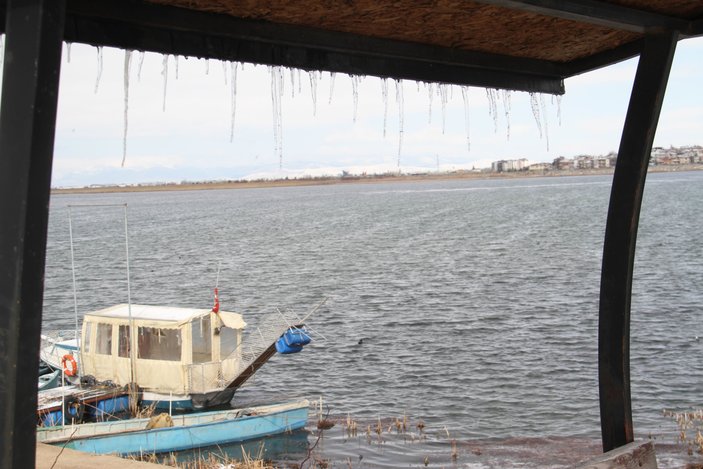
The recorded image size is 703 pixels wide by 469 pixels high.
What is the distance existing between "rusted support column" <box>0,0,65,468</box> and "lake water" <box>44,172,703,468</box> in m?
15.1

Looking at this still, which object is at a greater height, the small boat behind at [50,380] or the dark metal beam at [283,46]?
the dark metal beam at [283,46]

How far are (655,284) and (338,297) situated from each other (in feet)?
51.5

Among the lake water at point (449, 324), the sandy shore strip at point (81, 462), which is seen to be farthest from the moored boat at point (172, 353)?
the sandy shore strip at point (81, 462)

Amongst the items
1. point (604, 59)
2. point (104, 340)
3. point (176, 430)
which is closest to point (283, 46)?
point (604, 59)

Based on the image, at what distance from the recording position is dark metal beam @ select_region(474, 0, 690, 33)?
455 centimetres

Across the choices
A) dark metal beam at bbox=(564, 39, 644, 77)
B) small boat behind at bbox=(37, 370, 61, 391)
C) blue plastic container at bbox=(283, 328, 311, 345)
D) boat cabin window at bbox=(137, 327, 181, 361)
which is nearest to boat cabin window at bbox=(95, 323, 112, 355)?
boat cabin window at bbox=(137, 327, 181, 361)

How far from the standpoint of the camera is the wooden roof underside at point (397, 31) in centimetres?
461

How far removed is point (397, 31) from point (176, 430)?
14283mm

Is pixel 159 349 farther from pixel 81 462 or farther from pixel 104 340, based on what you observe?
pixel 81 462

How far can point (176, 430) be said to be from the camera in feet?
58.2

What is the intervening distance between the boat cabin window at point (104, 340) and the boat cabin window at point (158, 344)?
0.96 meters

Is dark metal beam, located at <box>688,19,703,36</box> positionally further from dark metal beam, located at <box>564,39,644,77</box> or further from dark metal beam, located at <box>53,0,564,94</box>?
dark metal beam, located at <box>53,0,564,94</box>

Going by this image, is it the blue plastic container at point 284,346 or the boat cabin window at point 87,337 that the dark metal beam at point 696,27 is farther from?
the boat cabin window at point 87,337

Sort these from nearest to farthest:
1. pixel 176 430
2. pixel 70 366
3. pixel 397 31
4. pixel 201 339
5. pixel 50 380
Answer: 1. pixel 397 31
2. pixel 176 430
3. pixel 201 339
4. pixel 70 366
5. pixel 50 380
